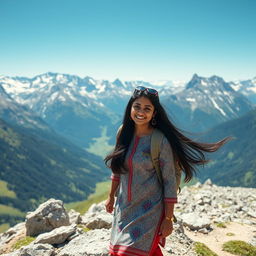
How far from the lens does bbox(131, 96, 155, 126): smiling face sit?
250 inches

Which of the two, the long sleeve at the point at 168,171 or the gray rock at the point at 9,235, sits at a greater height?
the long sleeve at the point at 168,171

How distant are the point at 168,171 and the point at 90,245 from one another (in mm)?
4677

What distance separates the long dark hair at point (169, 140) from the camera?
20.7 ft

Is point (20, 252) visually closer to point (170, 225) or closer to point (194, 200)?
point (170, 225)

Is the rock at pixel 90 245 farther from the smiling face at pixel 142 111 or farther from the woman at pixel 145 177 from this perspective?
the smiling face at pixel 142 111

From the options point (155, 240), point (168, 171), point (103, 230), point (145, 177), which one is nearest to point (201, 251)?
point (103, 230)

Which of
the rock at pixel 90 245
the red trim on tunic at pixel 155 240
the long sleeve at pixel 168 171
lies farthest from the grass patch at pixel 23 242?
the long sleeve at pixel 168 171

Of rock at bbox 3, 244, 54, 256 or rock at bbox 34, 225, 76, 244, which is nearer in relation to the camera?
rock at bbox 3, 244, 54, 256

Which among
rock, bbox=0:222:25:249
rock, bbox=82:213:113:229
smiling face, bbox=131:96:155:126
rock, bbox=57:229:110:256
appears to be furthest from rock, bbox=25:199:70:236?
smiling face, bbox=131:96:155:126

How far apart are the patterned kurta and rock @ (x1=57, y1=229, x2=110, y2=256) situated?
97.8 inches

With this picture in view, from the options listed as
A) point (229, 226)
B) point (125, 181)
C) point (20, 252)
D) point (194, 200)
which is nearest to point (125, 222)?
point (125, 181)

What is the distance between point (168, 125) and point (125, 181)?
1.59 m

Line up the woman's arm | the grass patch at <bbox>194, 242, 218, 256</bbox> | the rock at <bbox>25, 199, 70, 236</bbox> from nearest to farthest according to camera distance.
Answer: the woman's arm, the grass patch at <bbox>194, 242, 218, 256</bbox>, the rock at <bbox>25, 199, 70, 236</bbox>

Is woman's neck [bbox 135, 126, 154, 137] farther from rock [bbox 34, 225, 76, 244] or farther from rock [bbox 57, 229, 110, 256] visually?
rock [bbox 34, 225, 76, 244]
